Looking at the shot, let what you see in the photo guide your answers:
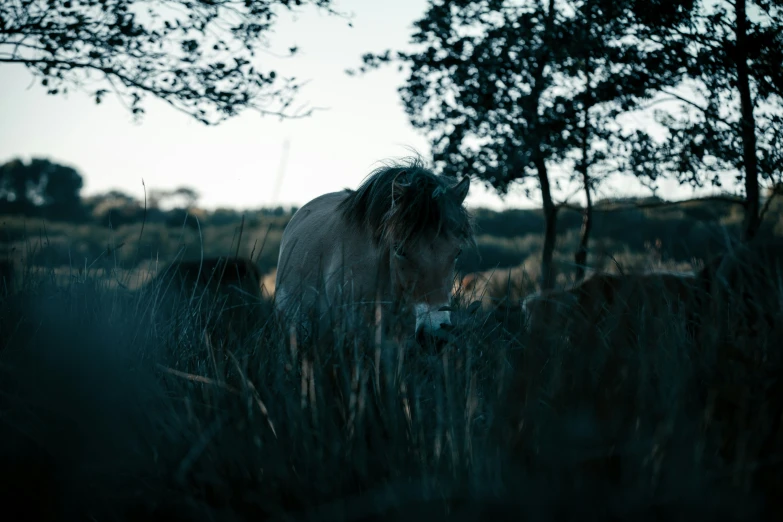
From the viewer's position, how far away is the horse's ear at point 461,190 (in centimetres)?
459

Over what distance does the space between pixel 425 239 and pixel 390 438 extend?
225cm

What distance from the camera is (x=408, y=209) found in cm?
424

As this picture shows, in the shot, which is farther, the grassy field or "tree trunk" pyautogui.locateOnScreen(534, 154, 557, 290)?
"tree trunk" pyautogui.locateOnScreen(534, 154, 557, 290)

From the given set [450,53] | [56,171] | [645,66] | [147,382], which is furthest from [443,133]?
[56,171]

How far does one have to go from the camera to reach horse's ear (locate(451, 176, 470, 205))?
15.0ft

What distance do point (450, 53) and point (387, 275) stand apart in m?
3.96

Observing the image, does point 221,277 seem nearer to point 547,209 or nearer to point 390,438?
point 390,438

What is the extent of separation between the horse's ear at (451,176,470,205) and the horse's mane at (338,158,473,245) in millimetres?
71

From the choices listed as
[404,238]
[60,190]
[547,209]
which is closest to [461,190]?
[404,238]

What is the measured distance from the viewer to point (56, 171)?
67625 millimetres

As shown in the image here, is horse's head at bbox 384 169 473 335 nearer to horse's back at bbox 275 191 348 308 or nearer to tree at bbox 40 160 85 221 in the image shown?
horse's back at bbox 275 191 348 308

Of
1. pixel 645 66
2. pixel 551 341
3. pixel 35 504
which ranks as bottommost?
pixel 35 504

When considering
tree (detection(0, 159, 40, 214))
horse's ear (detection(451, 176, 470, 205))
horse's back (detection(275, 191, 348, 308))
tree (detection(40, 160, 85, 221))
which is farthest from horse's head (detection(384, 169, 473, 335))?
tree (detection(40, 160, 85, 221))

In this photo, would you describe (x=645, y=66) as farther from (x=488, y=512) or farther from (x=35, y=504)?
(x=35, y=504)
